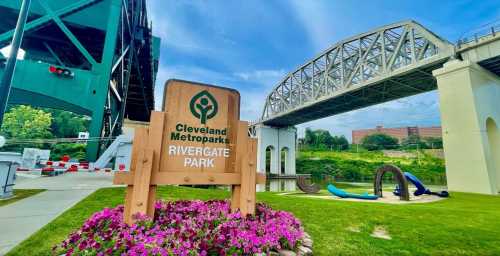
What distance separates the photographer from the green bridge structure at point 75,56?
13.7m

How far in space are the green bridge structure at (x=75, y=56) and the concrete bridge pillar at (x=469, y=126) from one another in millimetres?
22777

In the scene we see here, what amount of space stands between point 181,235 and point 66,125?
48197 mm

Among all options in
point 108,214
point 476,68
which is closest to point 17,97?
point 108,214

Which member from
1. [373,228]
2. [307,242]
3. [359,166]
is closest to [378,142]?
[359,166]

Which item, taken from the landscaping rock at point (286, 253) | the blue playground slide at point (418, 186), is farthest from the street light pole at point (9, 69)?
the blue playground slide at point (418, 186)

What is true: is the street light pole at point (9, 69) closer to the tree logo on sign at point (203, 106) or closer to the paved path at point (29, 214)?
the paved path at point (29, 214)

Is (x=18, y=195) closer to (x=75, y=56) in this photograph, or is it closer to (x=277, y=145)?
(x=75, y=56)

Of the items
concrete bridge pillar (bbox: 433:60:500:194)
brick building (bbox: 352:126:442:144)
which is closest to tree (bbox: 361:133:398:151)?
brick building (bbox: 352:126:442:144)

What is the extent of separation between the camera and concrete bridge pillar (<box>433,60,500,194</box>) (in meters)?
13.1

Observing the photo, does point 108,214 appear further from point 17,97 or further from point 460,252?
point 17,97

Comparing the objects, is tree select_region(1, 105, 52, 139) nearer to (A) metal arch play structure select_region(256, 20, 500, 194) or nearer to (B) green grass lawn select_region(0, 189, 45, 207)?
(B) green grass lawn select_region(0, 189, 45, 207)

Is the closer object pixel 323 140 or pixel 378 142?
pixel 323 140

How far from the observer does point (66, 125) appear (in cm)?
3903

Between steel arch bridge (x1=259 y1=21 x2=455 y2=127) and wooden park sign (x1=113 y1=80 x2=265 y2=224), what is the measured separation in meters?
21.1
